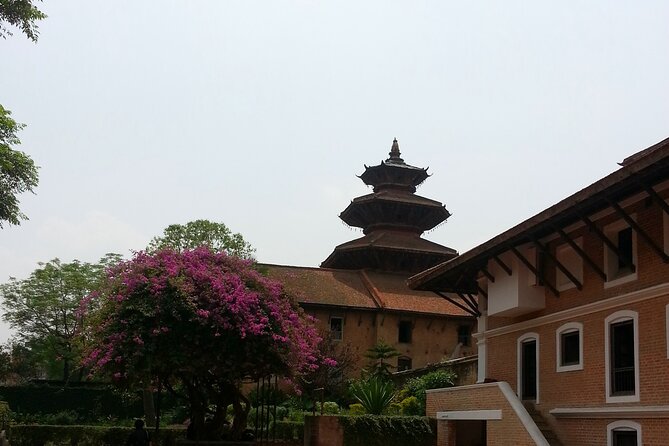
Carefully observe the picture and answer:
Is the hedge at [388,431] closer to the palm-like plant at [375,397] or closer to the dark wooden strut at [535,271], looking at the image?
the palm-like plant at [375,397]

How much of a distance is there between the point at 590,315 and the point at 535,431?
280 cm

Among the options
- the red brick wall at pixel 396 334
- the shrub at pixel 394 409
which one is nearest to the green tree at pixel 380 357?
the red brick wall at pixel 396 334

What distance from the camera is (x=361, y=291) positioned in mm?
46531

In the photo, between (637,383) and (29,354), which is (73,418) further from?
(637,383)

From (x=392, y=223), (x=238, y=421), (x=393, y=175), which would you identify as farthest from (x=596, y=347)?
(x=393, y=175)

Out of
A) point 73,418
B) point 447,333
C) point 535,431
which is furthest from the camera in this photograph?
point 447,333

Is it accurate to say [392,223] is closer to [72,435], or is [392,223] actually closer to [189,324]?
[72,435]

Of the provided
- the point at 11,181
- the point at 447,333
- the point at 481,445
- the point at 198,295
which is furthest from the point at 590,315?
the point at 447,333

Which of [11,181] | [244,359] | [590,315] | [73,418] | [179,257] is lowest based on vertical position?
[73,418]

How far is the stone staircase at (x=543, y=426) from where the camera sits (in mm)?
17880

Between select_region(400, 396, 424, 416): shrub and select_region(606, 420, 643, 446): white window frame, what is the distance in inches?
499

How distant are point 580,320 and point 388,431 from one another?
8.23 metres

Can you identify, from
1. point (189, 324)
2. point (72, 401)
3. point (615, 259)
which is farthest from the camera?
point (72, 401)

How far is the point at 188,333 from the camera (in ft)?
61.1
